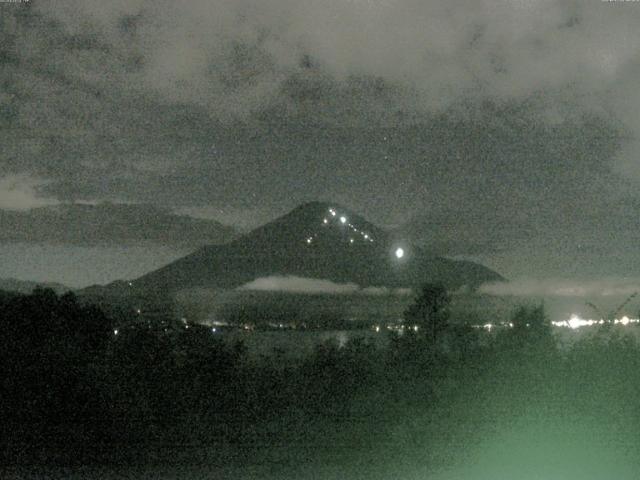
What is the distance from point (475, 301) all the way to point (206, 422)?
9441mm

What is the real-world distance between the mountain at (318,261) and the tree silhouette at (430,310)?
19.5ft

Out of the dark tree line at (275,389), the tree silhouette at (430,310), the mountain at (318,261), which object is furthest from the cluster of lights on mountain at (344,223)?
the dark tree line at (275,389)

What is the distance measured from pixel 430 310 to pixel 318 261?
39.7 ft

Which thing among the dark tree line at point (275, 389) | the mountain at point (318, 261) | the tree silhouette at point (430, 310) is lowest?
the dark tree line at point (275, 389)

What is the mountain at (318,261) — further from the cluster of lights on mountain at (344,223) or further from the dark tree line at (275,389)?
the dark tree line at (275,389)

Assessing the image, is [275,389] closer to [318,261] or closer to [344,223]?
[318,261]

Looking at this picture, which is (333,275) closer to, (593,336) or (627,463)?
(593,336)

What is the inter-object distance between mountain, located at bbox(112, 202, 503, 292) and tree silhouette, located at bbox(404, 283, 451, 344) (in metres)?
5.96

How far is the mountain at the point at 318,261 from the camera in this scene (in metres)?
22.0

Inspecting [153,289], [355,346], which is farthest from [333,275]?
[355,346]

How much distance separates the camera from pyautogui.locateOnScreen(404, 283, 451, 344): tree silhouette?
12328 millimetres

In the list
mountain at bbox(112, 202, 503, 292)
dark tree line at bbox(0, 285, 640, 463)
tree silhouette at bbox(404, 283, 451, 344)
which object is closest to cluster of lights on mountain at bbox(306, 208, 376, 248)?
mountain at bbox(112, 202, 503, 292)

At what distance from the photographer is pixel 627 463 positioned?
851 cm

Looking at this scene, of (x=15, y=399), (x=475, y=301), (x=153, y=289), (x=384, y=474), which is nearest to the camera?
(x=384, y=474)
